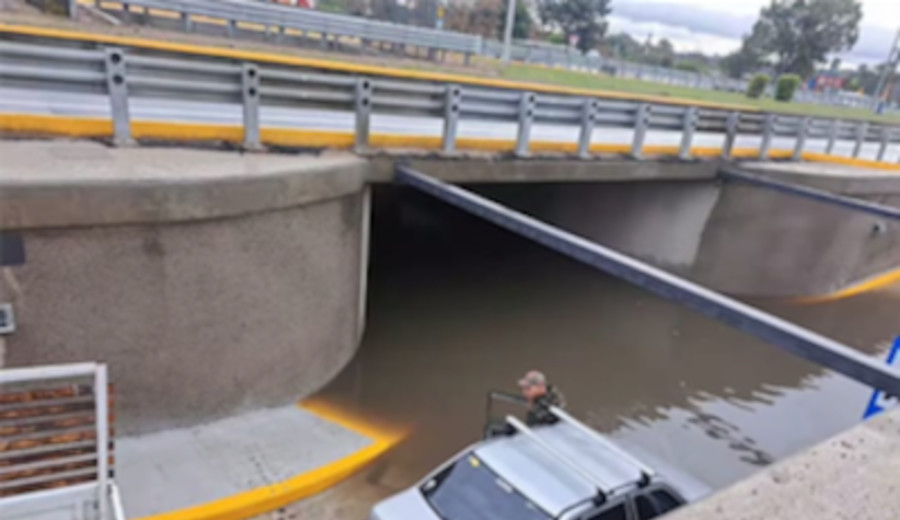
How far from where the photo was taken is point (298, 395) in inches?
309

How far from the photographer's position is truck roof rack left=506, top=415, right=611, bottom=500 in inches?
195

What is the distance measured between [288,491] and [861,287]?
14.9 metres

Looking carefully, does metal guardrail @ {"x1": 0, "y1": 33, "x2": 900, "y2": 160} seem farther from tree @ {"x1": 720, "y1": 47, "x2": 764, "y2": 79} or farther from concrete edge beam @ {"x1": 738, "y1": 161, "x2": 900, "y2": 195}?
tree @ {"x1": 720, "y1": 47, "x2": 764, "y2": 79}

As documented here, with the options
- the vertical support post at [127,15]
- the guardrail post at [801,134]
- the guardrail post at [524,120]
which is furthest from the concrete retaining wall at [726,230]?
the vertical support post at [127,15]

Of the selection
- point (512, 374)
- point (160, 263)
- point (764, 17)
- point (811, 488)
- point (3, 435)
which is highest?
point (764, 17)

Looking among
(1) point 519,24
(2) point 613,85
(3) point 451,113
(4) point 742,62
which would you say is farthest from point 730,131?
(4) point 742,62

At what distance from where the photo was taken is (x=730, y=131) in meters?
13.0

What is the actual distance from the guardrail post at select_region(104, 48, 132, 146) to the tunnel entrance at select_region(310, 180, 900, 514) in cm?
414

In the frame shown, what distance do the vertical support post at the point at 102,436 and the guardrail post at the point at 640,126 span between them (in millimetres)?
9797

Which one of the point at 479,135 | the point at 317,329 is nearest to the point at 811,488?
the point at 317,329

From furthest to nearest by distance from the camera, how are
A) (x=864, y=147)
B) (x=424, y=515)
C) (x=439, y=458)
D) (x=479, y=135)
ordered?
(x=864, y=147)
(x=479, y=135)
(x=439, y=458)
(x=424, y=515)

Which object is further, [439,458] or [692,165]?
[692,165]

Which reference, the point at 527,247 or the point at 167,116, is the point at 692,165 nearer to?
the point at 527,247

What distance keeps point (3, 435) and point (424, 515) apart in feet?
10.5
